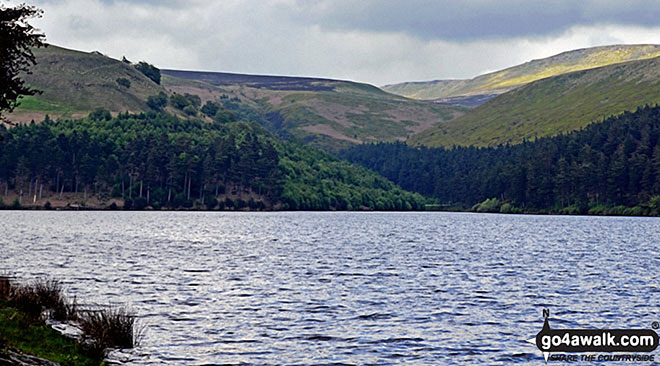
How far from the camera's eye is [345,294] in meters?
51.8

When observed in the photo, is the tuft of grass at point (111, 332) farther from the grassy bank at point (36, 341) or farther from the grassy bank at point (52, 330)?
the grassy bank at point (36, 341)

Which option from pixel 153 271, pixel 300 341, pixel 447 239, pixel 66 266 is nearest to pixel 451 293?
pixel 300 341

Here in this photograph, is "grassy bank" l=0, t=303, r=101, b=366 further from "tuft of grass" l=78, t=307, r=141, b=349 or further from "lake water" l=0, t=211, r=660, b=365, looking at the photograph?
"lake water" l=0, t=211, r=660, b=365

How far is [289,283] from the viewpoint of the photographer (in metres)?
58.1

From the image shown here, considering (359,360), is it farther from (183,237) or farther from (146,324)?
(183,237)

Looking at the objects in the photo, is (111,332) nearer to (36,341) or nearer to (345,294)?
(36,341)

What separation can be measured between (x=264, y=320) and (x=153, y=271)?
88.2 ft
